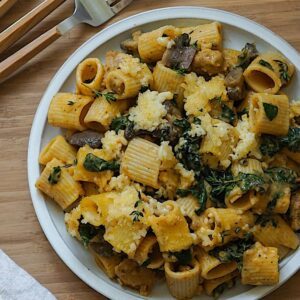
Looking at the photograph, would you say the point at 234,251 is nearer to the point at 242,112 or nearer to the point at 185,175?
the point at 185,175

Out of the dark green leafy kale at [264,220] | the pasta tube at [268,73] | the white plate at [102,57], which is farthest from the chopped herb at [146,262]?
the pasta tube at [268,73]

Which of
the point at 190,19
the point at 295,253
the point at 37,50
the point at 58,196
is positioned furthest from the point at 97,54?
the point at 295,253

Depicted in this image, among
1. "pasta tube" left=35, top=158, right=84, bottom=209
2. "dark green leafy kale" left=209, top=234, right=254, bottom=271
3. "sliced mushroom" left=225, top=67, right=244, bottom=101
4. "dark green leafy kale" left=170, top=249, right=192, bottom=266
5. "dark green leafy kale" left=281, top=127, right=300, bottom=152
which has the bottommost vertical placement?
"dark green leafy kale" left=209, top=234, right=254, bottom=271

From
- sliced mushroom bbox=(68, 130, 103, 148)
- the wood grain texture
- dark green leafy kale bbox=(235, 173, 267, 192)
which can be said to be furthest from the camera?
the wood grain texture

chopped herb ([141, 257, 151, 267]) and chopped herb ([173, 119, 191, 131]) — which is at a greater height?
chopped herb ([173, 119, 191, 131])

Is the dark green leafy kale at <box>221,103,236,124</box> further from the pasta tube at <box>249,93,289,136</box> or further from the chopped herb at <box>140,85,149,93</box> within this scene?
the chopped herb at <box>140,85,149,93</box>

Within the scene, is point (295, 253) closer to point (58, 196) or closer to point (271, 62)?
point (271, 62)

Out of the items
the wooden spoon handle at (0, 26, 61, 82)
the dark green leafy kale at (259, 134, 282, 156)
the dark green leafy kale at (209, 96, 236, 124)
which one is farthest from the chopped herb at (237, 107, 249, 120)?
the wooden spoon handle at (0, 26, 61, 82)
